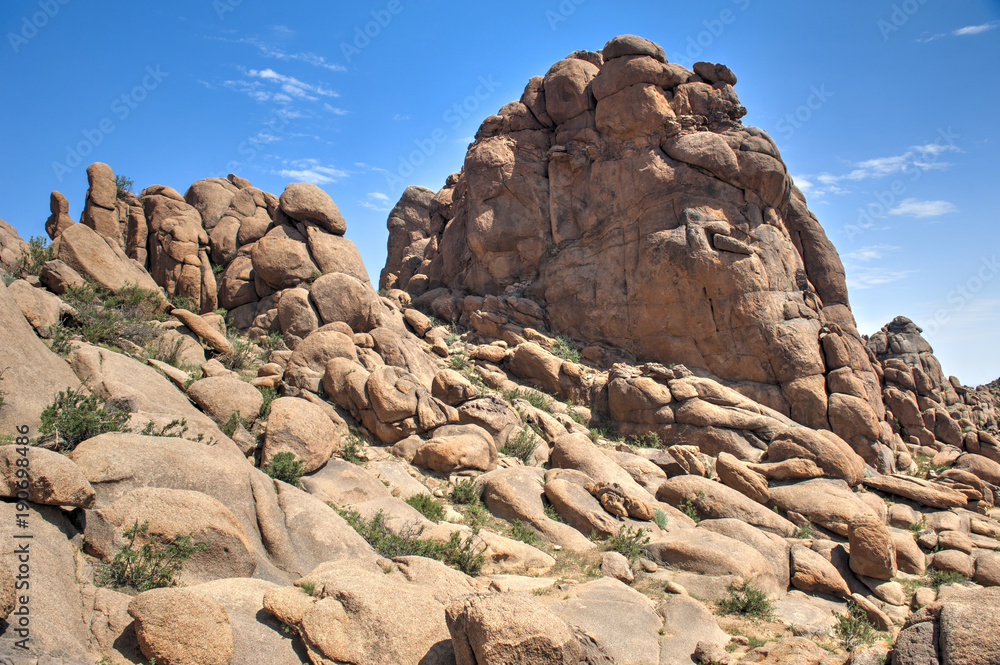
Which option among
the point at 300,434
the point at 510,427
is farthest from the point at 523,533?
the point at 510,427

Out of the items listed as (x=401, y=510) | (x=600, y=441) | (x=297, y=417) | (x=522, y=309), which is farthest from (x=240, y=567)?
(x=522, y=309)

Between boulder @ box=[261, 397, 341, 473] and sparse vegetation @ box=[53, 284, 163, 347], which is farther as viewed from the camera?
sparse vegetation @ box=[53, 284, 163, 347]

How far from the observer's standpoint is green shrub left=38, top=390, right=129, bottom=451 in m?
6.05

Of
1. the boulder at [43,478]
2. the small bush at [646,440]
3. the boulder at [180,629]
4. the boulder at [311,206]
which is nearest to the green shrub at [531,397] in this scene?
the small bush at [646,440]

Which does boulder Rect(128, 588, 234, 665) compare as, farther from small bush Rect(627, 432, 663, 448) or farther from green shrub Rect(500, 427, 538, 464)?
small bush Rect(627, 432, 663, 448)

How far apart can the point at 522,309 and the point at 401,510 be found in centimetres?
1365

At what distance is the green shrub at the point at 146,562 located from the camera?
4.73 m

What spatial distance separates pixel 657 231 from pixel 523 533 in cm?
1397

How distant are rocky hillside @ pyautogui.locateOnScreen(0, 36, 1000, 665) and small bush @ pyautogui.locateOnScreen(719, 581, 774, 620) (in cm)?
5

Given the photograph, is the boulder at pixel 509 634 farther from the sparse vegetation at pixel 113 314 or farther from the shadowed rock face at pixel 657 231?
the shadowed rock face at pixel 657 231

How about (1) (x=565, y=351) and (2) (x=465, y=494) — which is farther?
(1) (x=565, y=351)

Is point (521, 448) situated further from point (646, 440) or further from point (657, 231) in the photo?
point (657, 231)

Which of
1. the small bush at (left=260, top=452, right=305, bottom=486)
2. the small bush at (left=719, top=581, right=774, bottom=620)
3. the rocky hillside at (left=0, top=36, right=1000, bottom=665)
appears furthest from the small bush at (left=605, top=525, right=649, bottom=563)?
the small bush at (left=260, top=452, right=305, bottom=486)

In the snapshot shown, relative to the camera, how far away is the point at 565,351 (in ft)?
67.5
